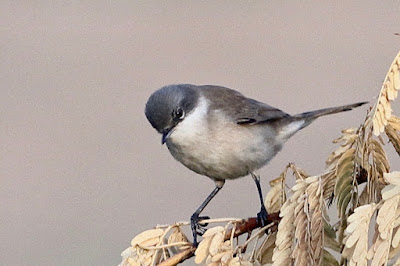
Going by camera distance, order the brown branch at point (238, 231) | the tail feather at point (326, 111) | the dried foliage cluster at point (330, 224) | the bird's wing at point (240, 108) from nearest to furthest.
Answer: the dried foliage cluster at point (330, 224)
the brown branch at point (238, 231)
the tail feather at point (326, 111)
the bird's wing at point (240, 108)

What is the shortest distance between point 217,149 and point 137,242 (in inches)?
87.3

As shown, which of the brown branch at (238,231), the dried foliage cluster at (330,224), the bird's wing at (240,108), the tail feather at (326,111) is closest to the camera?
the dried foliage cluster at (330,224)

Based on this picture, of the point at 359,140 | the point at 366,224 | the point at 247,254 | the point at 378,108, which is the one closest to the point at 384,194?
the point at 366,224

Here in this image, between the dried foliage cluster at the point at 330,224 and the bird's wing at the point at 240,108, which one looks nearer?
the dried foliage cluster at the point at 330,224

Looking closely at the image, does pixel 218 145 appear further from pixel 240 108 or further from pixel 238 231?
pixel 238 231

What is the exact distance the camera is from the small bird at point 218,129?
4.59m

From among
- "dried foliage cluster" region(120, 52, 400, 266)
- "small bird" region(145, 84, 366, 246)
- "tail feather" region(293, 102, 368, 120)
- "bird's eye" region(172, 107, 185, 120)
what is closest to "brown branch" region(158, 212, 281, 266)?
"dried foliage cluster" region(120, 52, 400, 266)

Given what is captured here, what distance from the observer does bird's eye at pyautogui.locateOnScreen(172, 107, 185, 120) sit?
4598 mm

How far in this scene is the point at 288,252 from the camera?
7.46ft

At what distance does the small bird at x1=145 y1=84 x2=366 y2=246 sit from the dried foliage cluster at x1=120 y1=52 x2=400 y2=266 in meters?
1.86

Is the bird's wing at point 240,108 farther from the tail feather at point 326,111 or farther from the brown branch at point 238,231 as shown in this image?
the brown branch at point 238,231

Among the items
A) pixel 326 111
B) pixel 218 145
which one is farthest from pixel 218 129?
pixel 326 111

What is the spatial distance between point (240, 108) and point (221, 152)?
1.74 feet

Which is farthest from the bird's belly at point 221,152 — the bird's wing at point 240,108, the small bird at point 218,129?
the bird's wing at point 240,108
